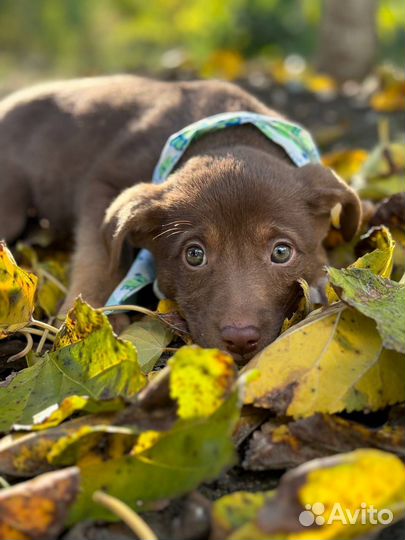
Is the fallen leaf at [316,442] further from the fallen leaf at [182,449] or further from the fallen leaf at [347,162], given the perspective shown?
the fallen leaf at [347,162]

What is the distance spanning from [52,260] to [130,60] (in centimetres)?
1134

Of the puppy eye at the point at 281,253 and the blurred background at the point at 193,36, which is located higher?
the puppy eye at the point at 281,253

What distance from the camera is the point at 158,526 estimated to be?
7.30 ft

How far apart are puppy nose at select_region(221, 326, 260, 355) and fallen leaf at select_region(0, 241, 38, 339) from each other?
0.76 metres

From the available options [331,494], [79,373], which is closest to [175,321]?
[79,373]

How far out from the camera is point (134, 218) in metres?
3.71

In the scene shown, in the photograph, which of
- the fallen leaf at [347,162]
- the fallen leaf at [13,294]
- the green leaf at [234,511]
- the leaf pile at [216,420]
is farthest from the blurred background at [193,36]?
the green leaf at [234,511]

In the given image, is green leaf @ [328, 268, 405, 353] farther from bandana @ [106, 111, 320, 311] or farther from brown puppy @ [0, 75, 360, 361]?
bandana @ [106, 111, 320, 311]

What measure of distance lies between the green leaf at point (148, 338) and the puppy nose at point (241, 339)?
267mm

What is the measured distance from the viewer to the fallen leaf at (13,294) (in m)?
2.89

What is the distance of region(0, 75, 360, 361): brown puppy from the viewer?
349 cm

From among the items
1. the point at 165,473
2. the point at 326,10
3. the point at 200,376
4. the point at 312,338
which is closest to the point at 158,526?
the point at 165,473

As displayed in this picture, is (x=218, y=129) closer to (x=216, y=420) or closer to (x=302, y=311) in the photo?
(x=302, y=311)

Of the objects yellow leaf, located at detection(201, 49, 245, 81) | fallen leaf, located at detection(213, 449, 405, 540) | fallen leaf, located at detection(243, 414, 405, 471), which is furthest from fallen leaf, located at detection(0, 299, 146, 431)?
yellow leaf, located at detection(201, 49, 245, 81)
